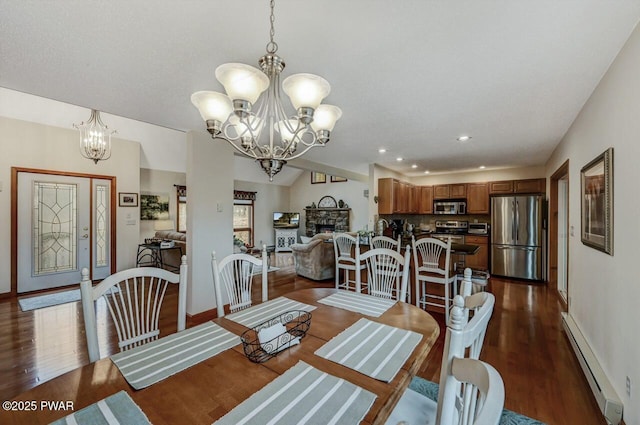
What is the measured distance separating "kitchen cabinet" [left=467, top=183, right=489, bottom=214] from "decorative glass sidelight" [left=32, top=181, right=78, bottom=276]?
814cm

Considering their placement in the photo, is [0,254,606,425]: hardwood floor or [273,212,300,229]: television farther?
[273,212,300,229]: television

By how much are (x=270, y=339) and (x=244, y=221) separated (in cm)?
843

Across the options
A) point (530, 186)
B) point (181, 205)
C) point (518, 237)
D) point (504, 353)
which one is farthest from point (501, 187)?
point (181, 205)

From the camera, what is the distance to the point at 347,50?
68.1 inches

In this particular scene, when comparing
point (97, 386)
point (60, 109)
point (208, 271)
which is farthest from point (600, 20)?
point (60, 109)

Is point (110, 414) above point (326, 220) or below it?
below

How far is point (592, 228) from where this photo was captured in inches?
93.4

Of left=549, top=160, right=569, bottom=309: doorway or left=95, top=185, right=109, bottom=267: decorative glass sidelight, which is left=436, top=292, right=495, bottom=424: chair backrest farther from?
left=95, top=185, right=109, bottom=267: decorative glass sidelight

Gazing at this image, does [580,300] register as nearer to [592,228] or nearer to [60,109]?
[592,228]

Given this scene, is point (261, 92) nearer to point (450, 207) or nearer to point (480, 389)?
point (480, 389)

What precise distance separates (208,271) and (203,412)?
2.80m

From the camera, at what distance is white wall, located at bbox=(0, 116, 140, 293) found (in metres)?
4.29

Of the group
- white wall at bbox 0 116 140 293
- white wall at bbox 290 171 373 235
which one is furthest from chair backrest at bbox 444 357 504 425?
white wall at bbox 290 171 373 235

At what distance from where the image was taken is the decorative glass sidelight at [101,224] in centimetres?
535
